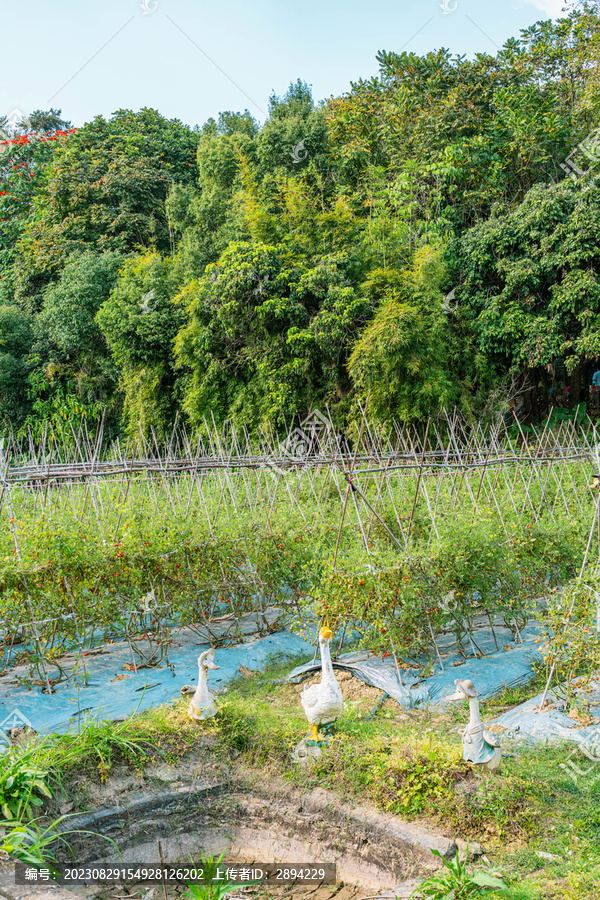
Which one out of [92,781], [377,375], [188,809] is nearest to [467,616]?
[188,809]

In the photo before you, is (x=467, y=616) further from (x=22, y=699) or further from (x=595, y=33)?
(x=595, y=33)

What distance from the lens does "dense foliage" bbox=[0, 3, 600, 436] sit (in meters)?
13.4

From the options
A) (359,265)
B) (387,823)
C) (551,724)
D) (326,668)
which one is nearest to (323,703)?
(326,668)

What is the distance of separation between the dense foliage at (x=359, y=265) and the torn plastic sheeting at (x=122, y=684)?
306 inches

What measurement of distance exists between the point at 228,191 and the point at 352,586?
1505 centimetres

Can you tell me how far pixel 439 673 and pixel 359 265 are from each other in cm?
1051

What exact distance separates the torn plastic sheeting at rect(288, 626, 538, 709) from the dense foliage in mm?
7930

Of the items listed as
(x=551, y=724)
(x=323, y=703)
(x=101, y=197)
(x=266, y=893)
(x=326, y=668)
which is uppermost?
(x=101, y=197)

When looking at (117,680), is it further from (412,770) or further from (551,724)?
(551,724)

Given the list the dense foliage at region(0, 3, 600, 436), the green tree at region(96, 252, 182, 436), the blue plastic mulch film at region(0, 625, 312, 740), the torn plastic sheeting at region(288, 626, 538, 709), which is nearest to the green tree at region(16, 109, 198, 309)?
the dense foliage at region(0, 3, 600, 436)

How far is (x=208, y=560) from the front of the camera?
5.90 metres

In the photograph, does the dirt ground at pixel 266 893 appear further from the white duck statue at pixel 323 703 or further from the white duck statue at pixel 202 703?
the white duck statue at pixel 202 703

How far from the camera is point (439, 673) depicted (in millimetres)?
5102

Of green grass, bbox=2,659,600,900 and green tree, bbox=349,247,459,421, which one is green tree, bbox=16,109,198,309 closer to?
green tree, bbox=349,247,459,421
